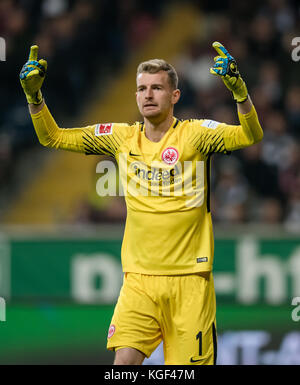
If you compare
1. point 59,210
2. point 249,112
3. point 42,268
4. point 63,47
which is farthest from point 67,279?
point 63,47

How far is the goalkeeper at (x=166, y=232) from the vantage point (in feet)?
17.8

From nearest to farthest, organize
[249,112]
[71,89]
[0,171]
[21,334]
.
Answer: [249,112], [21,334], [0,171], [71,89]

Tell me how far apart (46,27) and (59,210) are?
9.86 ft

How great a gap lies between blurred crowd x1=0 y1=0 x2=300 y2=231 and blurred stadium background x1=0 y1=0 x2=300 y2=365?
0.07 ft

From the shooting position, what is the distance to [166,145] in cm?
563

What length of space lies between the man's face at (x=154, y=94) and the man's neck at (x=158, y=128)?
8cm

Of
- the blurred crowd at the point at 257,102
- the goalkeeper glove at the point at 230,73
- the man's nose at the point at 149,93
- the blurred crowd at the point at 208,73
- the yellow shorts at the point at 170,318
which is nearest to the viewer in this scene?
the goalkeeper glove at the point at 230,73

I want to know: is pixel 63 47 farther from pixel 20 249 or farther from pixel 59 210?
pixel 20 249

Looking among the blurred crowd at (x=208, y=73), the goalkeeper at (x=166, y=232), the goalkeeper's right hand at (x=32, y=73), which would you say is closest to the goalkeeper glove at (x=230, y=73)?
the goalkeeper at (x=166, y=232)

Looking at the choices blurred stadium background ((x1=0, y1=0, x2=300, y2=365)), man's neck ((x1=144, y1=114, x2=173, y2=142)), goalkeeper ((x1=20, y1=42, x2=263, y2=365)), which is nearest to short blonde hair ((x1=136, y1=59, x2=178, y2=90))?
goalkeeper ((x1=20, y1=42, x2=263, y2=365))

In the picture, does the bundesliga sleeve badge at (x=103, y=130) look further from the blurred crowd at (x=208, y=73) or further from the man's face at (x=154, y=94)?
the blurred crowd at (x=208, y=73)

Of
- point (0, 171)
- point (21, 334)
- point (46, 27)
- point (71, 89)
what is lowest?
point (21, 334)

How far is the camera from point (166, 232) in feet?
18.1

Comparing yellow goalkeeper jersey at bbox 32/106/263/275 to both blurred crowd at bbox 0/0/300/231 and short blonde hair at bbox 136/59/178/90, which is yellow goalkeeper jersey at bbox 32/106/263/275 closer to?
short blonde hair at bbox 136/59/178/90
